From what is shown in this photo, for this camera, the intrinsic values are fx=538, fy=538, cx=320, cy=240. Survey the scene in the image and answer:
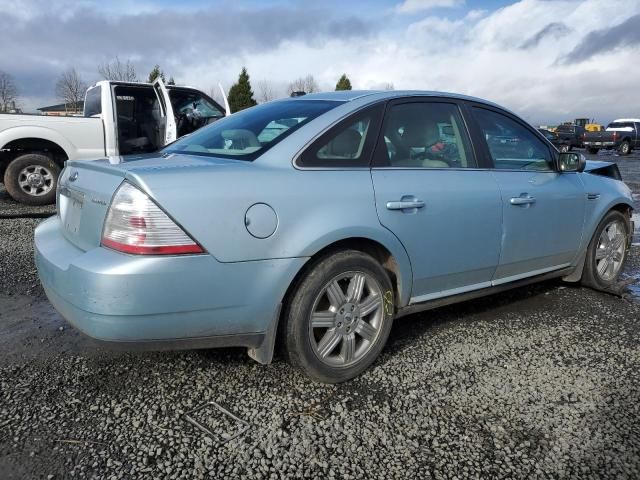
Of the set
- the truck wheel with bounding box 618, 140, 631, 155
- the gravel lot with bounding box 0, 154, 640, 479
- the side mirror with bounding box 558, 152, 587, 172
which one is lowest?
the gravel lot with bounding box 0, 154, 640, 479

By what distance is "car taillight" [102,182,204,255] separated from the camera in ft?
7.51

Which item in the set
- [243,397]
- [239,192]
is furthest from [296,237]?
[243,397]

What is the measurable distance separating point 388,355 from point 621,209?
2.79 meters

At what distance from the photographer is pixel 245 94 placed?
107 feet

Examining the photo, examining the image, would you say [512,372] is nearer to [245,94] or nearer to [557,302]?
[557,302]

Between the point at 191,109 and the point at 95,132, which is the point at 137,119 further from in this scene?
the point at 191,109

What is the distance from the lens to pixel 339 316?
283 centimetres

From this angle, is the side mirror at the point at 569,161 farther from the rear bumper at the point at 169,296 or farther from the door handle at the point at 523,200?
the rear bumper at the point at 169,296

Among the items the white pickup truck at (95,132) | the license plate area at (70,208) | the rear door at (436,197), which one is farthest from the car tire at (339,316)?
the white pickup truck at (95,132)

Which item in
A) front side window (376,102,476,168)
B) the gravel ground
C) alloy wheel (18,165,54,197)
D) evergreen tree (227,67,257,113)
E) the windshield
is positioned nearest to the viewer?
the windshield

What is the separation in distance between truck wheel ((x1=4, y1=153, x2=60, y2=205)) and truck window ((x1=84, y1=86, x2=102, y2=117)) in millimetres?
1216

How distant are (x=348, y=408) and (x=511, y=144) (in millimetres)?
2325

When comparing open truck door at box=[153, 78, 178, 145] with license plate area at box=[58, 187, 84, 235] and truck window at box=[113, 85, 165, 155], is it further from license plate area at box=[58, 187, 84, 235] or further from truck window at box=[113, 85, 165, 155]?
license plate area at box=[58, 187, 84, 235]

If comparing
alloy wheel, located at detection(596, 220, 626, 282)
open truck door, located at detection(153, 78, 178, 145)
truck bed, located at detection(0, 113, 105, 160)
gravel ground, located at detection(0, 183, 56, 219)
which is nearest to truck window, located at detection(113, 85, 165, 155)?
open truck door, located at detection(153, 78, 178, 145)
